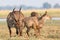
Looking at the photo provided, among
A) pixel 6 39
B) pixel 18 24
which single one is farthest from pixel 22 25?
pixel 6 39

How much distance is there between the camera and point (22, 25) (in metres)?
17.2

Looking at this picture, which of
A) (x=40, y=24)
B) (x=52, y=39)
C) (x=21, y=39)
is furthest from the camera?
(x=40, y=24)

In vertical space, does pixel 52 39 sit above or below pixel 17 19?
below

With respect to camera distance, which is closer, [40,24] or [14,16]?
[14,16]

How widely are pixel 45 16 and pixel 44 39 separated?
8.99 feet

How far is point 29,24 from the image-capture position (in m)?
17.3

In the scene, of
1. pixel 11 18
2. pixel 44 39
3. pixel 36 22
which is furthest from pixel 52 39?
pixel 11 18

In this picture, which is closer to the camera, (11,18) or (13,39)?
(13,39)

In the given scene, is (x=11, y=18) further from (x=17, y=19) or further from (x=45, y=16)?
(x=45, y=16)

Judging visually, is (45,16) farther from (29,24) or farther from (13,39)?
(13,39)

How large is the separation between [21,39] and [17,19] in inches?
69.1

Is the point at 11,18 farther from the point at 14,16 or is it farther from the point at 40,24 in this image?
the point at 40,24

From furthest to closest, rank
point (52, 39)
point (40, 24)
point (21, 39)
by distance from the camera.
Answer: point (40, 24)
point (52, 39)
point (21, 39)

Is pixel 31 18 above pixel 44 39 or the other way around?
above
